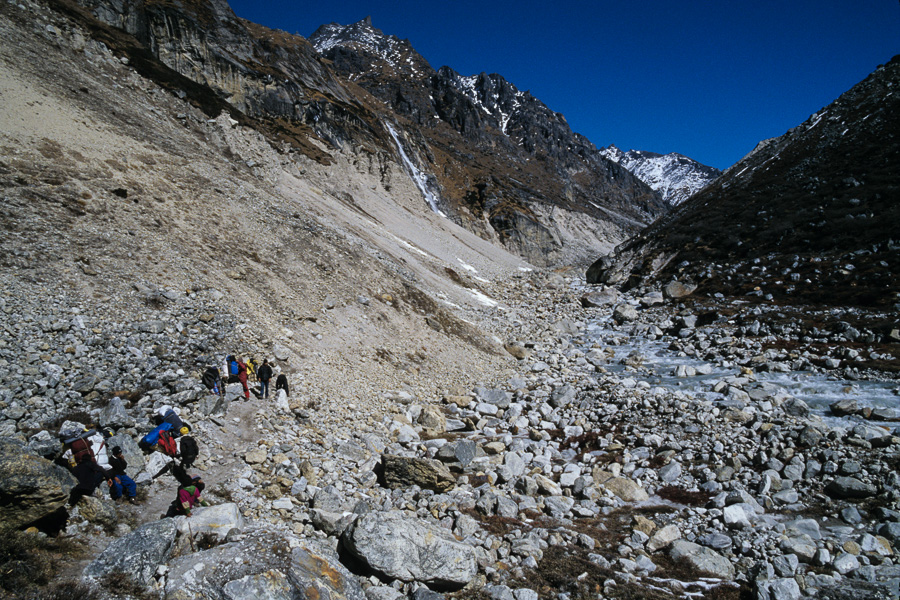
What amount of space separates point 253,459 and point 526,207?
96.7 m

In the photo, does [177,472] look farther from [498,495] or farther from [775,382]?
[775,382]

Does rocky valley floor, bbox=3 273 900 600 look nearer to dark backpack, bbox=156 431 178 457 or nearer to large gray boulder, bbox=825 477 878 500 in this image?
large gray boulder, bbox=825 477 878 500

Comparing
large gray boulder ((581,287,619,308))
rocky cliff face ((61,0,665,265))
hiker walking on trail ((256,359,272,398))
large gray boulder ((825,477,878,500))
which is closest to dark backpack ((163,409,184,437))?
hiker walking on trail ((256,359,272,398))

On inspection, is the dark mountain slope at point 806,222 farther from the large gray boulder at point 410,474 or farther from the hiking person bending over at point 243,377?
the hiking person bending over at point 243,377

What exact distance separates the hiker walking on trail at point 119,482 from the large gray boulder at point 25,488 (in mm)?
1258

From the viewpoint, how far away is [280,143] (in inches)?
1971

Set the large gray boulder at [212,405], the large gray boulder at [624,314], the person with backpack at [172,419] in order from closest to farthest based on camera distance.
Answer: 1. the person with backpack at [172,419]
2. the large gray boulder at [212,405]
3. the large gray boulder at [624,314]

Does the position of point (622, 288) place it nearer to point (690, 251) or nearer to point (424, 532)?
point (690, 251)

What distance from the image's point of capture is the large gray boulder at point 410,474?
1084cm

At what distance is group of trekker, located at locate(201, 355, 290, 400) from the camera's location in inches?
476

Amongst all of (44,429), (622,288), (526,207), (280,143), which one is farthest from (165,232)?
(526,207)

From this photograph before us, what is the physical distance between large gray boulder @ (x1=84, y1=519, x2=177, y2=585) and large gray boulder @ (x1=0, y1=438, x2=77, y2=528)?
1232 millimetres

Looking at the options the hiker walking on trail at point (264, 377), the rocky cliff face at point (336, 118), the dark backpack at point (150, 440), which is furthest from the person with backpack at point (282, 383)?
the rocky cliff face at point (336, 118)

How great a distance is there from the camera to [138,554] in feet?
19.9
